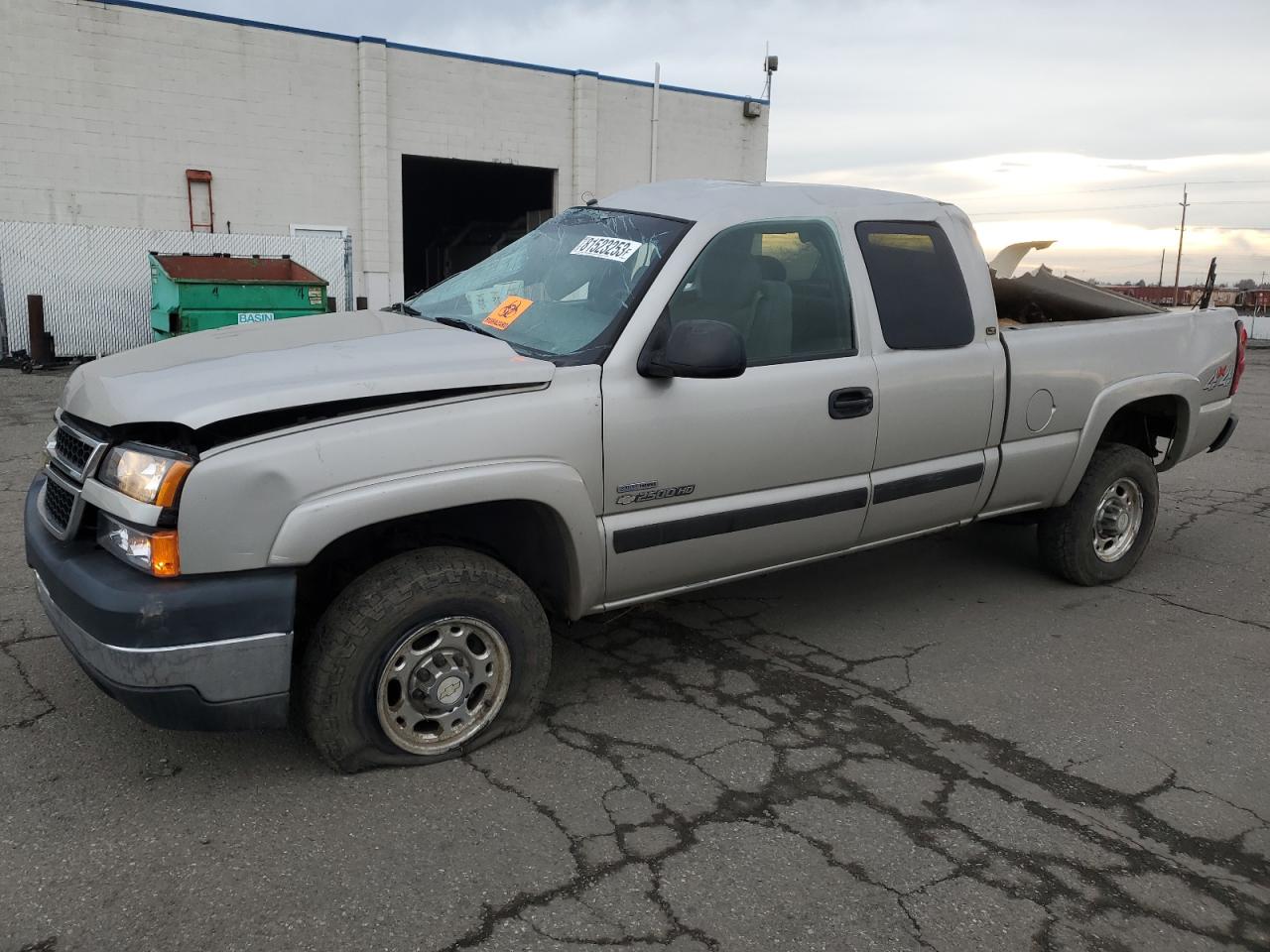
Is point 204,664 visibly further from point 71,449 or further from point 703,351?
point 703,351

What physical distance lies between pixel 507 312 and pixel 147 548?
1588 mm

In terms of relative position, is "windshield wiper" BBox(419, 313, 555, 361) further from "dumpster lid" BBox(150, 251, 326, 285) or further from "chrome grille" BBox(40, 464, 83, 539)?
"dumpster lid" BBox(150, 251, 326, 285)

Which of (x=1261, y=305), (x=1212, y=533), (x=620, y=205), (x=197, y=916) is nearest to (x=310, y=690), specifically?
(x=197, y=916)

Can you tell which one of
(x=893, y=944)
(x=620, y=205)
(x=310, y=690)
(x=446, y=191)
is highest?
(x=446, y=191)

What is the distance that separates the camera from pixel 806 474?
3.83 m

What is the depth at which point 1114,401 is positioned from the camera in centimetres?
486

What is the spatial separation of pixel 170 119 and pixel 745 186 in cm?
1729

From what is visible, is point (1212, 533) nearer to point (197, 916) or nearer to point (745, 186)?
point (745, 186)

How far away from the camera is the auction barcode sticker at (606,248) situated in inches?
149

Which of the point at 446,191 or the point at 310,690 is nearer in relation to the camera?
the point at 310,690

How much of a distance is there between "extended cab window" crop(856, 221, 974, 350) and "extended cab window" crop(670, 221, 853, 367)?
7.5 inches

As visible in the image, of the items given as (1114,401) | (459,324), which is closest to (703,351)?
(459,324)

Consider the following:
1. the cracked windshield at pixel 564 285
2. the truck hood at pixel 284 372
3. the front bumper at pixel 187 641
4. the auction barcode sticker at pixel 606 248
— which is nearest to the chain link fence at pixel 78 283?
the cracked windshield at pixel 564 285

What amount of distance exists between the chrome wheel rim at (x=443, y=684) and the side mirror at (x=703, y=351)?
106 centimetres
